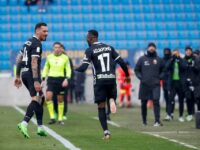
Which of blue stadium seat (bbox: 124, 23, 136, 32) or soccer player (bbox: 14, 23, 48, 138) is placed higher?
blue stadium seat (bbox: 124, 23, 136, 32)

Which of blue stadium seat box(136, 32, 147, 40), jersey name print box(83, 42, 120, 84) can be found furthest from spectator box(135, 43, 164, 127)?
blue stadium seat box(136, 32, 147, 40)

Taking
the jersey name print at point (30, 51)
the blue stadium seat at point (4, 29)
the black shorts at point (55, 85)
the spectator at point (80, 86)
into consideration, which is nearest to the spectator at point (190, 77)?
the black shorts at point (55, 85)

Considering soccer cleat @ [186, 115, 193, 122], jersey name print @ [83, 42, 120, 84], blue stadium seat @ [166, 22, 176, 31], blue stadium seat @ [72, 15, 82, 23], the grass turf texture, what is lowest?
soccer cleat @ [186, 115, 193, 122]

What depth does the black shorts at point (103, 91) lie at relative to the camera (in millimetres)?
11852

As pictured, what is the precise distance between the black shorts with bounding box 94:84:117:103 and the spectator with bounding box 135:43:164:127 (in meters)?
4.10

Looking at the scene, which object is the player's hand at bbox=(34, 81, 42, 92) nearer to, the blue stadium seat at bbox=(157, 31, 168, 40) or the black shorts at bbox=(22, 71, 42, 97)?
the black shorts at bbox=(22, 71, 42, 97)

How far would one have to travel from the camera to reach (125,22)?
1508 inches

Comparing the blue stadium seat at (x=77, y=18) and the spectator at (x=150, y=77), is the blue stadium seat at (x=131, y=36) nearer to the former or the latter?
the blue stadium seat at (x=77, y=18)

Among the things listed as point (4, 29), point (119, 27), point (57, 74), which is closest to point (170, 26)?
point (119, 27)

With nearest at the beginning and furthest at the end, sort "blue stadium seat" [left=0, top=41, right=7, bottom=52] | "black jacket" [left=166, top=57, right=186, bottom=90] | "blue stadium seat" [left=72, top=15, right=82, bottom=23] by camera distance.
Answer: "black jacket" [left=166, top=57, right=186, bottom=90] < "blue stadium seat" [left=0, top=41, right=7, bottom=52] < "blue stadium seat" [left=72, top=15, right=82, bottom=23]

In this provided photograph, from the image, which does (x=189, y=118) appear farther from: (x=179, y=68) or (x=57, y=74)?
(x=57, y=74)

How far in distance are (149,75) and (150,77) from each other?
0.06 meters

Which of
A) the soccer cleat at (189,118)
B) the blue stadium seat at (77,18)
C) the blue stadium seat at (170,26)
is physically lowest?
the soccer cleat at (189,118)

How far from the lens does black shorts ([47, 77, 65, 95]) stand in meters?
16.4
